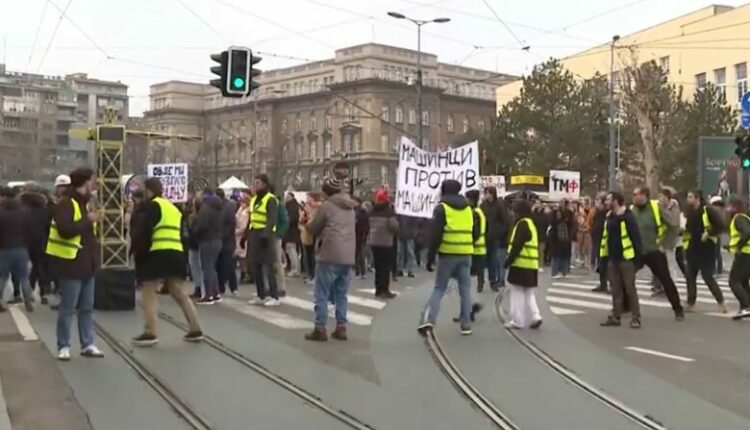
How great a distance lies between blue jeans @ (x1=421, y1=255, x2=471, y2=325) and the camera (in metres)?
12.6

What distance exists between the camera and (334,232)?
1188 cm

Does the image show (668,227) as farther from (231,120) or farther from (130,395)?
(231,120)

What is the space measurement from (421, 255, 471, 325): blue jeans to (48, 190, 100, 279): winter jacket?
415 centimetres

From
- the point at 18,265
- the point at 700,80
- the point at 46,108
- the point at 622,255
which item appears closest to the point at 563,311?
the point at 622,255

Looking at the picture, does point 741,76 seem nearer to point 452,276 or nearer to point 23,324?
point 452,276

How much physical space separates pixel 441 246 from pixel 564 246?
11.6 meters

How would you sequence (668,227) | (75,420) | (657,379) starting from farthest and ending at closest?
(668,227) → (657,379) → (75,420)

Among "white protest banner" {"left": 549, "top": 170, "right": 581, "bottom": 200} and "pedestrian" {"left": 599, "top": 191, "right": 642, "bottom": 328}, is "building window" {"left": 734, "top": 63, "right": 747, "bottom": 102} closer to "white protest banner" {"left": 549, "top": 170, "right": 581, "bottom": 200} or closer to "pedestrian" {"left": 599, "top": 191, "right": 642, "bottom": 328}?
"white protest banner" {"left": 549, "top": 170, "right": 581, "bottom": 200}

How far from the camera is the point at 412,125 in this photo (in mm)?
96375

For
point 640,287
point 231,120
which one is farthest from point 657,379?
point 231,120

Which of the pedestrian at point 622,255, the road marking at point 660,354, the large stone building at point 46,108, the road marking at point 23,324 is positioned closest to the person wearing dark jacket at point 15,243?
the road marking at point 23,324

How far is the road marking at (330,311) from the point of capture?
14.0 m

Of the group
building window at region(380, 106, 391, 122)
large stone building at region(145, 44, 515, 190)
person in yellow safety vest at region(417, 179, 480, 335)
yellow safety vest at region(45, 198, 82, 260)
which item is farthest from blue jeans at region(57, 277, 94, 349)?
large stone building at region(145, 44, 515, 190)

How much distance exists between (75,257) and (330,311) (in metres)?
5.24
